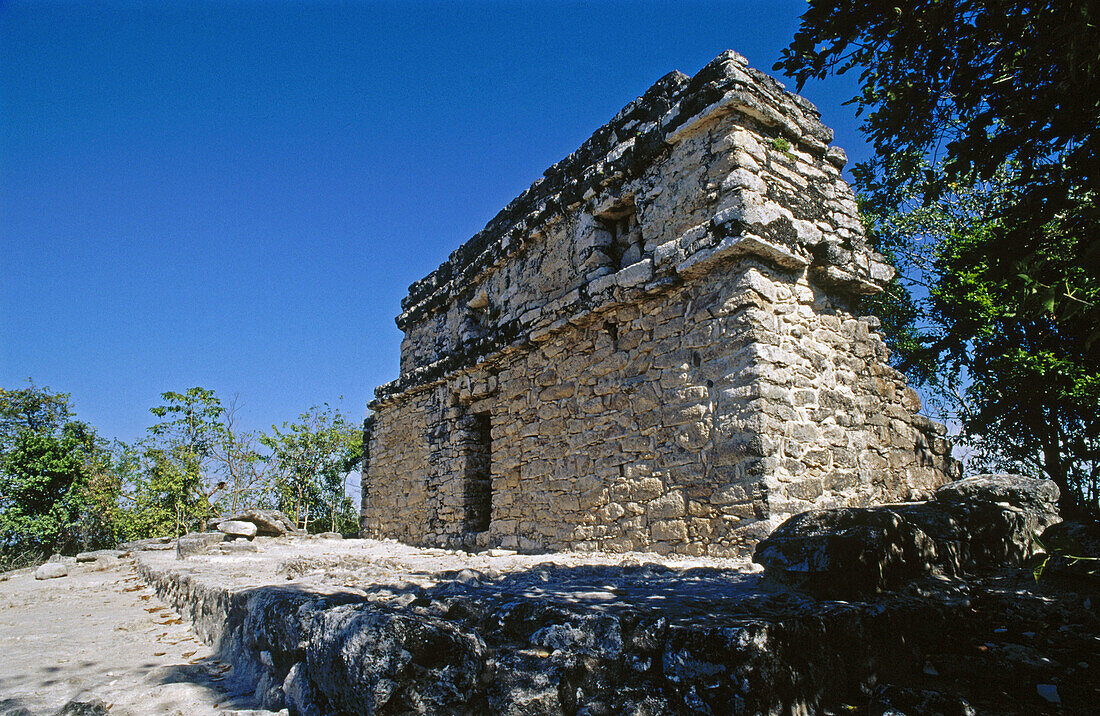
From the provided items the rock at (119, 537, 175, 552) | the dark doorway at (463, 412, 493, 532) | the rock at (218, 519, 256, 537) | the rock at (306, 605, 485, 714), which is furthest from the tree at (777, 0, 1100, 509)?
the rock at (119, 537, 175, 552)

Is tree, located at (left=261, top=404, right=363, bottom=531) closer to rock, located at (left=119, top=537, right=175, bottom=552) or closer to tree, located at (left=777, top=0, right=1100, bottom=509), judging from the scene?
rock, located at (left=119, top=537, right=175, bottom=552)

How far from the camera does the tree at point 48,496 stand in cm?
1475

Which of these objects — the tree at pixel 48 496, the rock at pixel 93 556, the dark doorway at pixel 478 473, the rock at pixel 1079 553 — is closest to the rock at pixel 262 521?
the rock at pixel 93 556

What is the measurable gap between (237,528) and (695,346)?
9224mm

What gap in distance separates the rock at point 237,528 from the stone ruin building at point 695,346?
16.2ft

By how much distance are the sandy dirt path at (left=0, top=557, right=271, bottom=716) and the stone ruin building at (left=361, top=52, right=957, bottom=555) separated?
3.32 meters

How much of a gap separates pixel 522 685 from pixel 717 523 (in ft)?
9.47

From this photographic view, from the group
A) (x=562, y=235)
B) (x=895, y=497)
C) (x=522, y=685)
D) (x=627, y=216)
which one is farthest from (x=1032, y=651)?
(x=562, y=235)

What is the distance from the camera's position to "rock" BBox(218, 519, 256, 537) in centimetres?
1005

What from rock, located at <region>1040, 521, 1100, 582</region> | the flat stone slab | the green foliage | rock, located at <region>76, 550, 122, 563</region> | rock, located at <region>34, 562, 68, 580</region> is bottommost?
rock, located at <region>76, 550, 122, 563</region>

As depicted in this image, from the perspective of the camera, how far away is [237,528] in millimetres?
10141

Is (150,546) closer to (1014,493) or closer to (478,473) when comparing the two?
(478,473)

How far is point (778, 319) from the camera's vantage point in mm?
4758

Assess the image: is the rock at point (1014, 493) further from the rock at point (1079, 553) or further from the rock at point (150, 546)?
the rock at point (150, 546)
